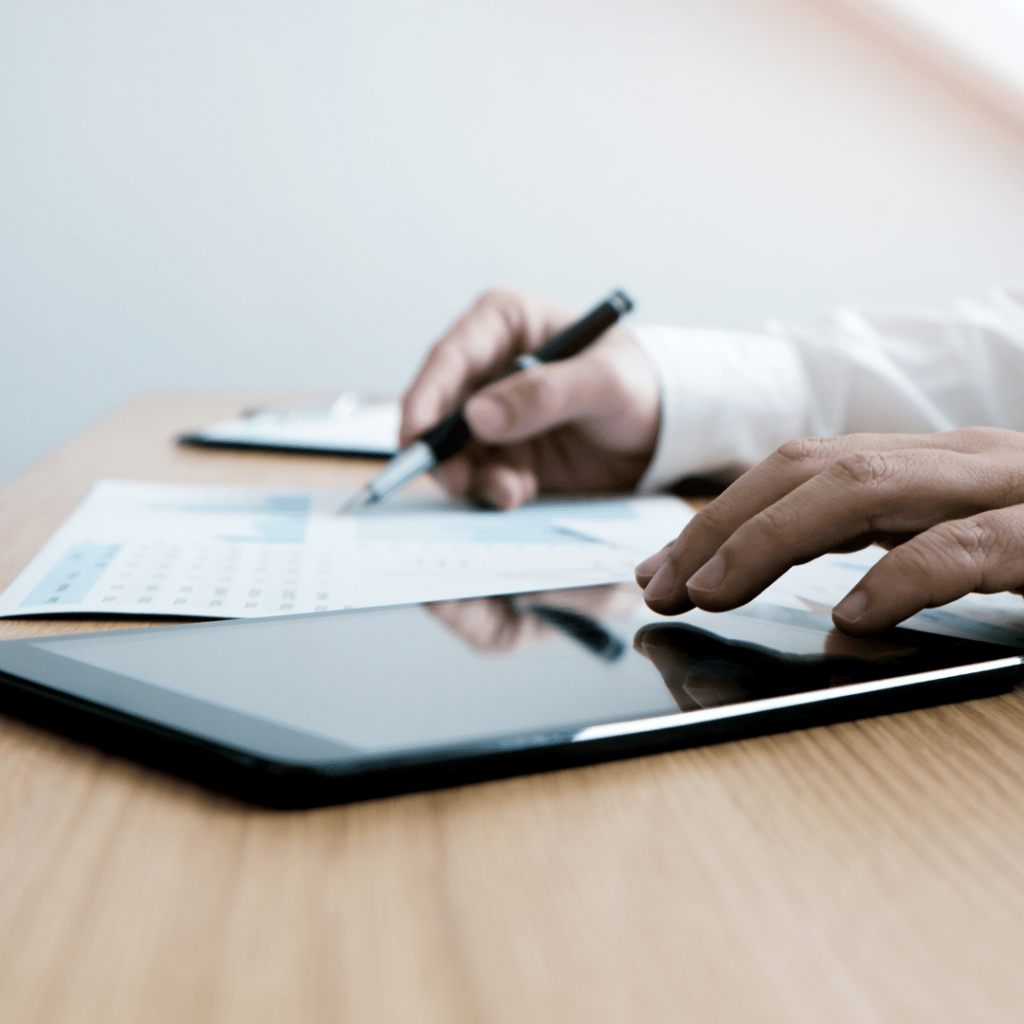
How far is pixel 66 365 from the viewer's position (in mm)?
1566

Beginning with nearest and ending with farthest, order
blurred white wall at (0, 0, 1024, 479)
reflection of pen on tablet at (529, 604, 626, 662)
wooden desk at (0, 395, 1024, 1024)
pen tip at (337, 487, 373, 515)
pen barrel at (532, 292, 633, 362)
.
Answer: wooden desk at (0, 395, 1024, 1024), reflection of pen on tablet at (529, 604, 626, 662), pen tip at (337, 487, 373, 515), pen barrel at (532, 292, 633, 362), blurred white wall at (0, 0, 1024, 479)

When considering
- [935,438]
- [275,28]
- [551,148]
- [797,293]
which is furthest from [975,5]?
[935,438]

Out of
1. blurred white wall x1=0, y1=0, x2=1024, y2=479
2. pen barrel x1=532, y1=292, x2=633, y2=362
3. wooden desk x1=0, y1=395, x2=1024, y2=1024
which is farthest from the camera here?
blurred white wall x1=0, y1=0, x2=1024, y2=479

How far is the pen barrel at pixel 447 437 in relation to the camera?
1.84 feet

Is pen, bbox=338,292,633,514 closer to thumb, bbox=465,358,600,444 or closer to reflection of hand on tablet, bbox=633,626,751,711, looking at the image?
thumb, bbox=465,358,600,444

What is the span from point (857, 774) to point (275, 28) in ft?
5.18

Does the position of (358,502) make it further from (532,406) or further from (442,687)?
(442,687)

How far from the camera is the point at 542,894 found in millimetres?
155

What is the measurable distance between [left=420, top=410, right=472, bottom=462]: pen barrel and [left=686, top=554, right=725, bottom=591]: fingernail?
30cm

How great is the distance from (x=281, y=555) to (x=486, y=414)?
0.20 m

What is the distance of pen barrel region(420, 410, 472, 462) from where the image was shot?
56 centimetres

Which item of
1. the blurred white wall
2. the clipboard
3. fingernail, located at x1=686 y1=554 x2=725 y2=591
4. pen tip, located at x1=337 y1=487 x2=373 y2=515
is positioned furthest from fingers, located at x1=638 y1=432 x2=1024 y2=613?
the blurred white wall

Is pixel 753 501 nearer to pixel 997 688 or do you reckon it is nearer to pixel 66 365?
pixel 997 688

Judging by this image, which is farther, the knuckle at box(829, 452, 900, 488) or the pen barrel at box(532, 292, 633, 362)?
the pen barrel at box(532, 292, 633, 362)
